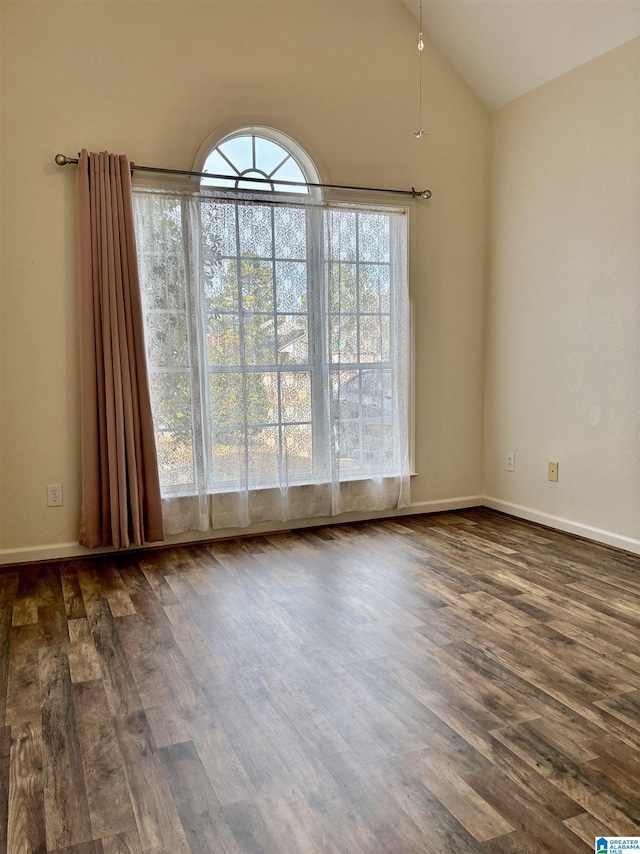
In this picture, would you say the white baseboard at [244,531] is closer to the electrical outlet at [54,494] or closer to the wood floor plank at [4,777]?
the electrical outlet at [54,494]

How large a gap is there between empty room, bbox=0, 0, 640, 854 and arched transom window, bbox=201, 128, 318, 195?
0.06 ft

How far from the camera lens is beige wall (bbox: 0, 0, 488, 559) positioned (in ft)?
11.0

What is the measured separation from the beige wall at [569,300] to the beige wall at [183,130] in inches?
12.0

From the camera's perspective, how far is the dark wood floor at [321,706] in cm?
152

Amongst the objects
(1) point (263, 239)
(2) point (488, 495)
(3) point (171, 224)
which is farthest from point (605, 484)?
(3) point (171, 224)

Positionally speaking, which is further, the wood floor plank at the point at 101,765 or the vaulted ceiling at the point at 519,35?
the vaulted ceiling at the point at 519,35

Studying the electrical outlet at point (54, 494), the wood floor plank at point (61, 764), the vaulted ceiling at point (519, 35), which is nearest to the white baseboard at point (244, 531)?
the electrical outlet at point (54, 494)

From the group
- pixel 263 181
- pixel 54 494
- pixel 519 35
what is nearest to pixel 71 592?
pixel 54 494

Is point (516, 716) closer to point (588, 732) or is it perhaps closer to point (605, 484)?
point (588, 732)

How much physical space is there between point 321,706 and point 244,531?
1985 mm

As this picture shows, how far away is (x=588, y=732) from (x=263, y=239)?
9.41 feet

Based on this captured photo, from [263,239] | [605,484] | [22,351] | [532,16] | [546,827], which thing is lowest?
[546,827]

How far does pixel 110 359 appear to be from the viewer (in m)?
3.40

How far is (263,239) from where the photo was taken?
12.4ft
